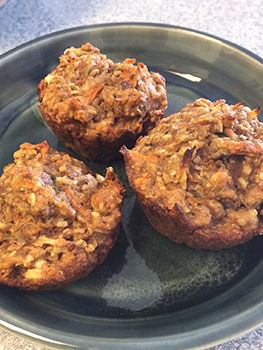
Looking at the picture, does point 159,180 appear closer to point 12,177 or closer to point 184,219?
point 184,219

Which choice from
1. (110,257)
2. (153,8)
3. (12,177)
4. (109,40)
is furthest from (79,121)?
(153,8)

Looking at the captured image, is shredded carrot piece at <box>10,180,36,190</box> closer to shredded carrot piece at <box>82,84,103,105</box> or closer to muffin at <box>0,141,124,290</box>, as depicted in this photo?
muffin at <box>0,141,124,290</box>

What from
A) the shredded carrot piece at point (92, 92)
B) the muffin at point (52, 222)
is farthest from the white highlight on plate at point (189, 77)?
the muffin at point (52, 222)

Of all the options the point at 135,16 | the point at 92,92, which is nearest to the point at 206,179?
the point at 92,92

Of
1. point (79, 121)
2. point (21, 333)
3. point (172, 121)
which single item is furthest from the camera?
point (79, 121)

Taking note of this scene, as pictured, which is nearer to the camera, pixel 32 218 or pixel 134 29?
pixel 32 218

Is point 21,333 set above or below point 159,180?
below
